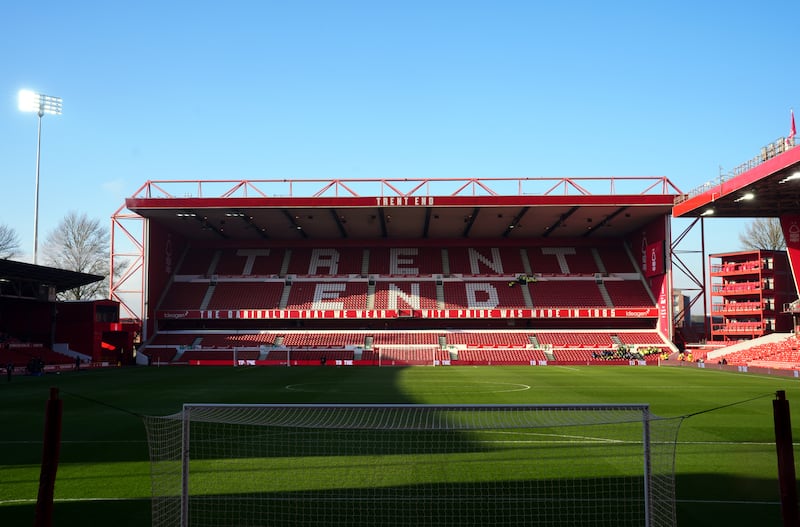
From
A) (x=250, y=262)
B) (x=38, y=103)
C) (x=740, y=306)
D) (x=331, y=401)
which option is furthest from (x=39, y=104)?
(x=740, y=306)

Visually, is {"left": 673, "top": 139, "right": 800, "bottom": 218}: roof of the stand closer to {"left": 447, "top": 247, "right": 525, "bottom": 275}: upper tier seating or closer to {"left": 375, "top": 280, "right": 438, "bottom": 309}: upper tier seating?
{"left": 447, "top": 247, "right": 525, "bottom": 275}: upper tier seating

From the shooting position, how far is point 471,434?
1481 centimetres

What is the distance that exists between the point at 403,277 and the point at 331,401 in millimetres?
40904

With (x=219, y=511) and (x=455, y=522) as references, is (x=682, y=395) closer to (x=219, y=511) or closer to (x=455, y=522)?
(x=455, y=522)

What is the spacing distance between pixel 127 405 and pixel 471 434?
1267 centimetres

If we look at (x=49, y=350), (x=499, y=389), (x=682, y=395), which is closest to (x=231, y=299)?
(x=49, y=350)

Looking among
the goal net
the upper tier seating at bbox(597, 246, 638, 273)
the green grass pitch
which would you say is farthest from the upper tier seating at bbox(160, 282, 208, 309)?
the goal net

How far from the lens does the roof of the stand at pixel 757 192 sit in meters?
35.0

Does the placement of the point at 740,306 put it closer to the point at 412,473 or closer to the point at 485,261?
the point at 485,261

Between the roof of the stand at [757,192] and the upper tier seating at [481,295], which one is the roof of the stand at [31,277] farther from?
the roof of the stand at [757,192]

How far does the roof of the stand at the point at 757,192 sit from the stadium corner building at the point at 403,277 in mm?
5014

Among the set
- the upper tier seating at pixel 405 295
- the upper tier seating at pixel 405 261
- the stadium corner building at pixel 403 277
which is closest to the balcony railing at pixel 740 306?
the stadium corner building at pixel 403 277

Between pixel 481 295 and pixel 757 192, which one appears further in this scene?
pixel 481 295

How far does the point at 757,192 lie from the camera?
133 ft
